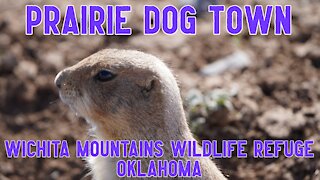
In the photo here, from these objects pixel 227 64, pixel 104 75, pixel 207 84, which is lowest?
pixel 104 75

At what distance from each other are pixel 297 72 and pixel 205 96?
1182 mm

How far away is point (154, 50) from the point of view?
8.41 meters

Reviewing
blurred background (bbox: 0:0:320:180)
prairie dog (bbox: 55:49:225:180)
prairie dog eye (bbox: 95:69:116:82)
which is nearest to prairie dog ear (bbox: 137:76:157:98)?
prairie dog (bbox: 55:49:225:180)

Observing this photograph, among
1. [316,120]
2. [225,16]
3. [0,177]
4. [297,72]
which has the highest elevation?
[225,16]

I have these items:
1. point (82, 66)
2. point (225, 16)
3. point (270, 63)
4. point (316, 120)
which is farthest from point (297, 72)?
point (82, 66)

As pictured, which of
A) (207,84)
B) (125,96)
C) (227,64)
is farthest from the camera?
(227,64)

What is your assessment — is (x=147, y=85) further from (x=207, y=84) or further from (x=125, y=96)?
(x=207, y=84)

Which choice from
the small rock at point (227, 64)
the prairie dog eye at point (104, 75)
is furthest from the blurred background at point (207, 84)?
→ the prairie dog eye at point (104, 75)

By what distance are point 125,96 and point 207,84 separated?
7.54ft

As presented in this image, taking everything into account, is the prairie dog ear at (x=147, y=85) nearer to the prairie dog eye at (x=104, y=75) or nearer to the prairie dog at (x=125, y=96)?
the prairie dog at (x=125, y=96)

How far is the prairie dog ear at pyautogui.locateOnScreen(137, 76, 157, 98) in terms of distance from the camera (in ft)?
18.2

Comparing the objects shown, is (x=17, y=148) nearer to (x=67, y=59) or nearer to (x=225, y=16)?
(x=67, y=59)

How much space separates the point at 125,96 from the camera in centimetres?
556

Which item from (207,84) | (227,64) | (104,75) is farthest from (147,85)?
(227,64)
